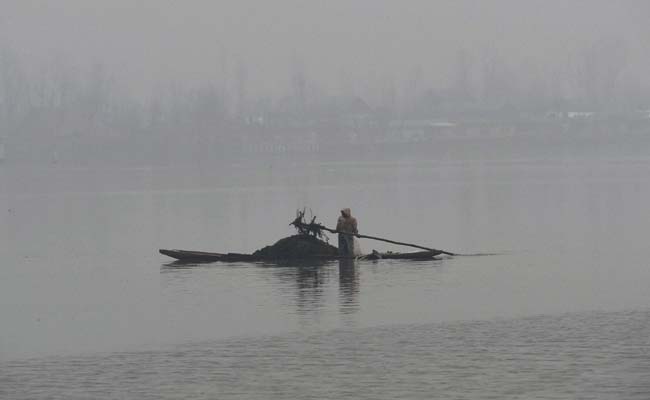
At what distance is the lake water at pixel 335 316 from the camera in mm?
21484

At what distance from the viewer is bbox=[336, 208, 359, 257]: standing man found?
3828 centimetres

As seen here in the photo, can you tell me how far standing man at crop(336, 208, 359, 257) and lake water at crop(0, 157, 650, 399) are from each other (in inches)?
22.2

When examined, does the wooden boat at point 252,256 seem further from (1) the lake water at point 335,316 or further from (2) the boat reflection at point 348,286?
(2) the boat reflection at point 348,286

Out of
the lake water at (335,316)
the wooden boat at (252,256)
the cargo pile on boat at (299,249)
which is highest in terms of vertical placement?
the cargo pile on boat at (299,249)

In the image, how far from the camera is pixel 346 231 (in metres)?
38.4

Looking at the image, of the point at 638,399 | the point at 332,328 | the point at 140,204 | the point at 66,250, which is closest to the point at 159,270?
the point at 66,250

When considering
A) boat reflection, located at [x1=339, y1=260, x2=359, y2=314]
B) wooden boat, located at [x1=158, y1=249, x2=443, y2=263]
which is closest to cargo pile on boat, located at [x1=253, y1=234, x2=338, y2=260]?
wooden boat, located at [x1=158, y1=249, x2=443, y2=263]

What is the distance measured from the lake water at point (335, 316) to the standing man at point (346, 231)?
1.85ft

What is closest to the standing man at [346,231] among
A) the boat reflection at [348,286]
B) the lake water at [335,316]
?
the boat reflection at [348,286]

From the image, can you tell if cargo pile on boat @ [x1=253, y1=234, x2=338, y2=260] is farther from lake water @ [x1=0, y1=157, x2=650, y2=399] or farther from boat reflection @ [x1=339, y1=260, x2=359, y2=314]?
boat reflection @ [x1=339, y1=260, x2=359, y2=314]

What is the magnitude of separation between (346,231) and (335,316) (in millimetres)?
8646

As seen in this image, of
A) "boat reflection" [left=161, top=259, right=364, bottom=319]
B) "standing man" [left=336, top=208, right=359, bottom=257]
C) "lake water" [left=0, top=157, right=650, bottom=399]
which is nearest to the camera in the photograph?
"lake water" [left=0, top=157, right=650, bottom=399]

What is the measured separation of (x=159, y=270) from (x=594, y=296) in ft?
54.3

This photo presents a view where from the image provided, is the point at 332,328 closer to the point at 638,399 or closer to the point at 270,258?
the point at 638,399
